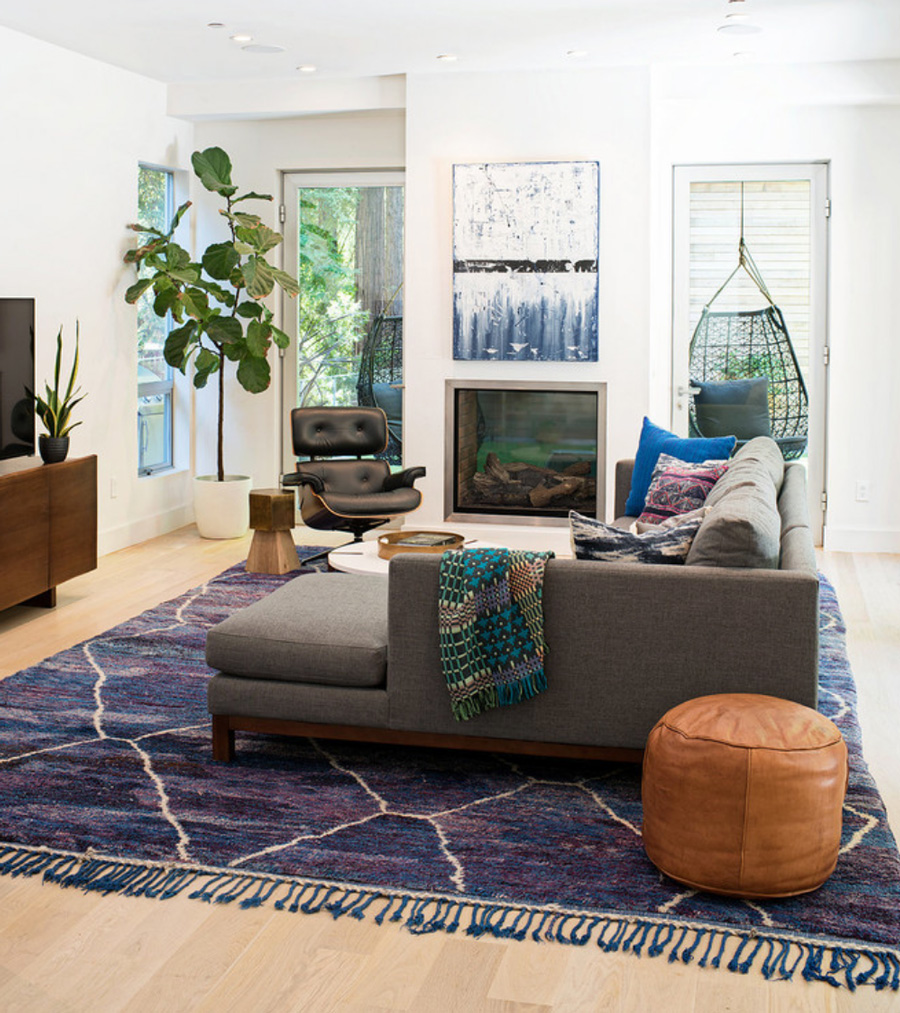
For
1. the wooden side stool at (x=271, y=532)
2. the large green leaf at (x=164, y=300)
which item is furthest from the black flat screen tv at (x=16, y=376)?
the large green leaf at (x=164, y=300)

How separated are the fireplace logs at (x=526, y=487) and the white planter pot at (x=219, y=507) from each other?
4.40 feet

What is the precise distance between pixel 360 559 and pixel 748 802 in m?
2.30

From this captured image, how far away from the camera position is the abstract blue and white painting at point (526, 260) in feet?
21.4

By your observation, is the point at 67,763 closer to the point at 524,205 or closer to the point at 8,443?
the point at 8,443

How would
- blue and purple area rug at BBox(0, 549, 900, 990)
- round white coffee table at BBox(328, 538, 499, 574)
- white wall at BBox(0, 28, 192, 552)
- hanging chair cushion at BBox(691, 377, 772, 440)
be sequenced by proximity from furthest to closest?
1. hanging chair cushion at BBox(691, 377, 772, 440)
2. white wall at BBox(0, 28, 192, 552)
3. round white coffee table at BBox(328, 538, 499, 574)
4. blue and purple area rug at BBox(0, 549, 900, 990)

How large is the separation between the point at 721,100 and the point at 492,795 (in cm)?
480

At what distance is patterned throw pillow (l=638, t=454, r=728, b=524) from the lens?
185 inches

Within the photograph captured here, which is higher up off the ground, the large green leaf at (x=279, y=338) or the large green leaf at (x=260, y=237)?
the large green leaf at (x=260, y=237)

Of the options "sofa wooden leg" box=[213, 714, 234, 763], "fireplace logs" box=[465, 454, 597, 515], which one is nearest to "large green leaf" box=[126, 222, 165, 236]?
"fireplace logs" box=[465, 454, 597, 515]

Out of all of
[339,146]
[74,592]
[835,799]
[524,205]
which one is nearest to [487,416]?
[524,205]

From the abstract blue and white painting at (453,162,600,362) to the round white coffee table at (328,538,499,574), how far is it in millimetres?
2104

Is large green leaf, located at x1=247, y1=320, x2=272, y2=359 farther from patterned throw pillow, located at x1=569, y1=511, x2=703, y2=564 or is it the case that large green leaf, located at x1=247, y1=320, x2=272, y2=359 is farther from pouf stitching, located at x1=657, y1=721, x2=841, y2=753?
pouf stitching, located at x1=657, y1=721, x2=841, y2=753

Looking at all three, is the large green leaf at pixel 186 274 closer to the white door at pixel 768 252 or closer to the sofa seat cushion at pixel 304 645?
the white door at pixel 768 252

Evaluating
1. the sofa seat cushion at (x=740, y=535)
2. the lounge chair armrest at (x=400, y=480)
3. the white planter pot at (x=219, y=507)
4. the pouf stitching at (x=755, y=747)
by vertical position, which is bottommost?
the pouf stitching at (x=755, y=747)
